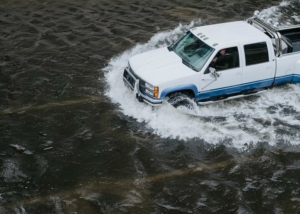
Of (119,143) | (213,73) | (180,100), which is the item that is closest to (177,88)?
(180,100)

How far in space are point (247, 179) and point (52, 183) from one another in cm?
419

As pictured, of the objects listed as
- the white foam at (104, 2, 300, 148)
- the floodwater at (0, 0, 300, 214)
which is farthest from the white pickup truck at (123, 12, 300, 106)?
the floodwater at (0, 0, 300, 214)

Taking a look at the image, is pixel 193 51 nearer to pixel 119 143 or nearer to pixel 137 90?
pixel 137 90

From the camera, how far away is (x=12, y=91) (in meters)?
11.7

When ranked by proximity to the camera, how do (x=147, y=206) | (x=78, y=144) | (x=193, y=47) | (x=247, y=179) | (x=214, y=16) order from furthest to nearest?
(x=214, y=16)
(x=193, y=47)
(x=78, y=144)
(x=247, y=179)
(x=147, y=206)

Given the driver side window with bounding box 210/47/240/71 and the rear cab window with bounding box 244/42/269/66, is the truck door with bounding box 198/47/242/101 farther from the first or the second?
the rear cab window with bounding box 244/42/269/66

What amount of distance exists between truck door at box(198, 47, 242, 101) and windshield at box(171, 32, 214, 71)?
265mm

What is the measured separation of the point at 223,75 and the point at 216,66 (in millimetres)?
306

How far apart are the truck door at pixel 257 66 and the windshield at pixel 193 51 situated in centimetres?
107

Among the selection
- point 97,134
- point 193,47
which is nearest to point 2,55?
point 97,134

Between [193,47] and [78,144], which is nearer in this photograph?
[78,144]

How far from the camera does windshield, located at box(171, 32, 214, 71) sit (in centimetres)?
1032

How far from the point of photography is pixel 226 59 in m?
10.4

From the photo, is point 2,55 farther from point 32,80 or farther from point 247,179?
point 247,179
